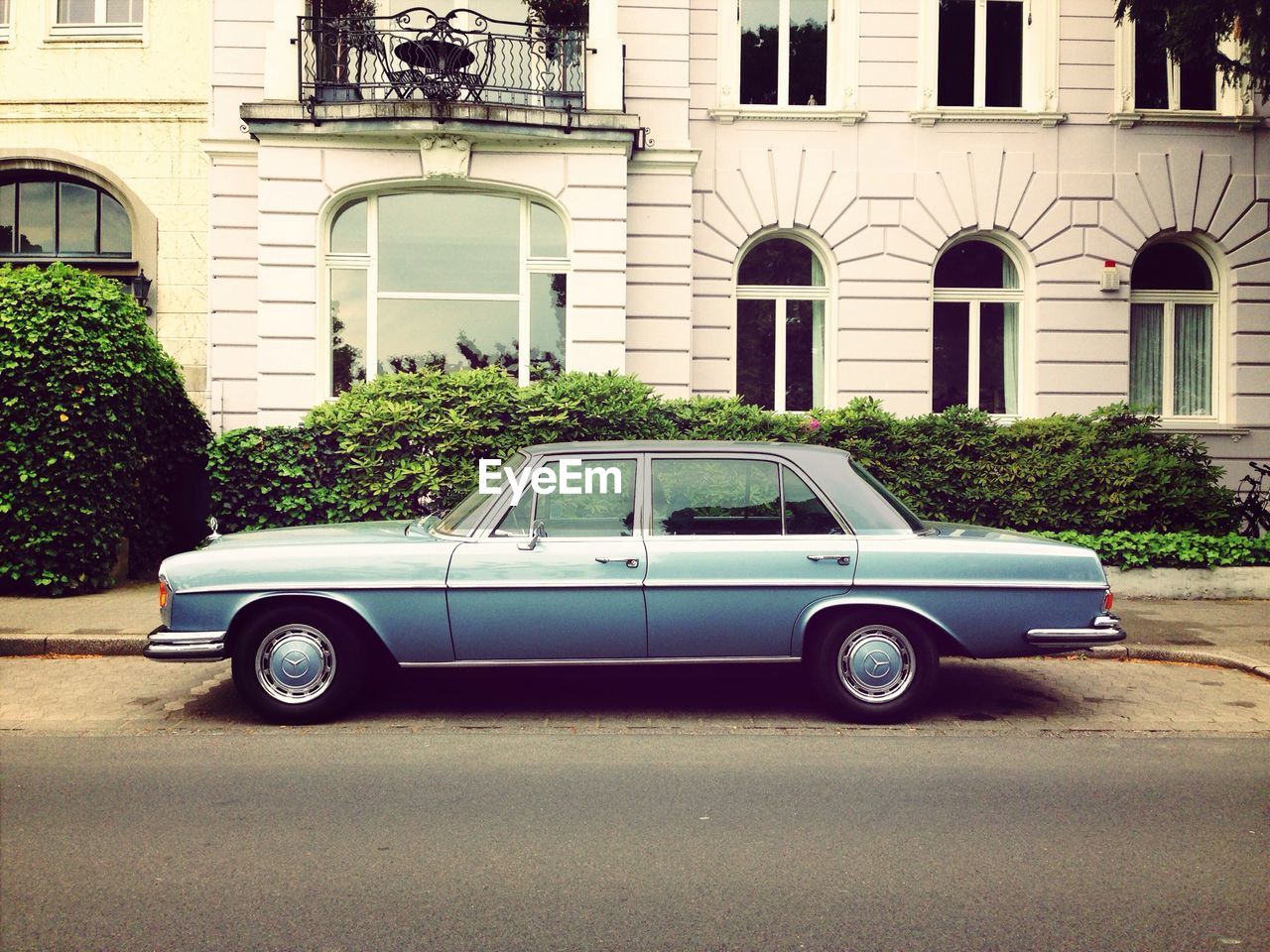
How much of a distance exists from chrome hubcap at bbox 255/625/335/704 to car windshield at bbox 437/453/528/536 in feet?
3.18

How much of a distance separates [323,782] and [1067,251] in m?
13.1

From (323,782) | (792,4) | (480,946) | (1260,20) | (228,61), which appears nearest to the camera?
(480,946)

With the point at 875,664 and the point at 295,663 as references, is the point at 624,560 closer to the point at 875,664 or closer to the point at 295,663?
the point at 875,664

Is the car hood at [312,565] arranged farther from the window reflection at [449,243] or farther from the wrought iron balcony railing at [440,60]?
the wrought iron balcony railing at [440,60]

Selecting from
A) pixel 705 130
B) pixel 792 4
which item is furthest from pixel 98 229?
pixel 792 4

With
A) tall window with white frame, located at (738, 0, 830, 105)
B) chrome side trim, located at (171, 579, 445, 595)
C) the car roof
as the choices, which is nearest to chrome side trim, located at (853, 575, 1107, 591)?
the car roof

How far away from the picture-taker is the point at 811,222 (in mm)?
14820

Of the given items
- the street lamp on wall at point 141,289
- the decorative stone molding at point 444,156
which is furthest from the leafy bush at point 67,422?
the street lamp on wall at point 141,289

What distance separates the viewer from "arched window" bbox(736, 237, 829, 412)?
15102mm

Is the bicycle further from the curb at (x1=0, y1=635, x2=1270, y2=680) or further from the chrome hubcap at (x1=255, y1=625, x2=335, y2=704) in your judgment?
the chrome hubcap at (x1=255, y1=625, x2=335, y2=704)

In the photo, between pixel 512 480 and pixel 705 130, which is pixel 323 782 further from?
pixel 705 130

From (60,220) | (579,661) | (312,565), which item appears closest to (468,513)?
(312,565)

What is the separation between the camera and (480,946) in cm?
344

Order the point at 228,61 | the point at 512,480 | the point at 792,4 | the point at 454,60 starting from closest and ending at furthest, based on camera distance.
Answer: the point at 512,480 → the point at 454,60 → the point at 228,61 → the point at 792,4
